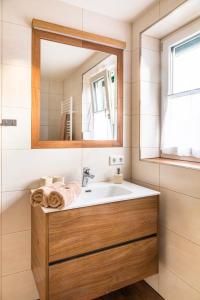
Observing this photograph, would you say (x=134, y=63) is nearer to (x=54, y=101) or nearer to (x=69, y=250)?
(x=54, y=101)

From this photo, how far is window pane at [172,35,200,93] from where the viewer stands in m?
1.61

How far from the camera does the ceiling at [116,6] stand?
1.62m

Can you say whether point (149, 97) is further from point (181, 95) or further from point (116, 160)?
point (116, 160)

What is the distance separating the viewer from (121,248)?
4.38 feet

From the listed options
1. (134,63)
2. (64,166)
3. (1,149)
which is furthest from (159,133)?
(1,149)

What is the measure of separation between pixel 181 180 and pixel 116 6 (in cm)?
147

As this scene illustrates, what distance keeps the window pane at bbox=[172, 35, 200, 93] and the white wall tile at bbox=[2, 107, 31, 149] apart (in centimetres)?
127

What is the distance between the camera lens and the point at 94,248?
4.08 ft

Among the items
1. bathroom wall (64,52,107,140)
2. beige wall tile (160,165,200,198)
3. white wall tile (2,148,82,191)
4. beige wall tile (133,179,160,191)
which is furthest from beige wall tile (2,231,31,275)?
beige wall tile (160,165,200,198)

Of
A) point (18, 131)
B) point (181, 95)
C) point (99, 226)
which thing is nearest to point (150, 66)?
point (181, 95)

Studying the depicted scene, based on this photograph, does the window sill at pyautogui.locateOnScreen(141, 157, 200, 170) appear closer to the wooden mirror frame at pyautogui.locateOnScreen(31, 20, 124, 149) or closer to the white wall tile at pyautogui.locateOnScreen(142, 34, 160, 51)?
the wooden mirror frame at pyautogui.locateOnScreen(31, 20, 124, 149)

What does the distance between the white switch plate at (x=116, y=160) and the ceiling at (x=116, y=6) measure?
1243mm

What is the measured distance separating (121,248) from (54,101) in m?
1.18

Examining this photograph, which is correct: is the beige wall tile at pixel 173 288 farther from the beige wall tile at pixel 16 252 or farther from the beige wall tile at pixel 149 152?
the beige wall tile at pixel 16 252
